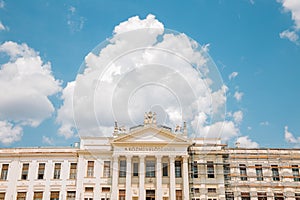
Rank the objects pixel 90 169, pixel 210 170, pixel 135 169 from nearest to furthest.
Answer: pixel 135 169, pixel 210 170, pixel 90 169

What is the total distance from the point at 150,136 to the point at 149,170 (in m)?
3.82

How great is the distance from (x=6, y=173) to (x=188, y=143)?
70.3 ft

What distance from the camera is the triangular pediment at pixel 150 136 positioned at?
35.4m

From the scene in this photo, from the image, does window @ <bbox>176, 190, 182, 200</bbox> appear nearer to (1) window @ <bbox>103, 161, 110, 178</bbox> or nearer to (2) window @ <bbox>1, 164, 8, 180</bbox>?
(1) window @ <bbox>103, 161, 110, 178</bbox>

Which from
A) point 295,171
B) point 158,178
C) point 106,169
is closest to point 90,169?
point 106,169

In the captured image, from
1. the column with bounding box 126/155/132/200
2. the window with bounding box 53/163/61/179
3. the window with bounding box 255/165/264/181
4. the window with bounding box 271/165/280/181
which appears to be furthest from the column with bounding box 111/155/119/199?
the window with bounding box 271/165/280/181

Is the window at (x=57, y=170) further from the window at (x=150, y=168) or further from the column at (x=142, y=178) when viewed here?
the window at (x=150, y=168)

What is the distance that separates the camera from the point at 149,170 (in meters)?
35.9

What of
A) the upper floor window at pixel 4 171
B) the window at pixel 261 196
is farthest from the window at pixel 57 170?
the window at pixel 261 196

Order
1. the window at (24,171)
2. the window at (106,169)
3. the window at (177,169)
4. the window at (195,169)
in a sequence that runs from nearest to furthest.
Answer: the window at (177,169)
the window at (195,169)
the window at (106,169)
the window at (24,171)

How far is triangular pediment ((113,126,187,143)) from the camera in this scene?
35.4m

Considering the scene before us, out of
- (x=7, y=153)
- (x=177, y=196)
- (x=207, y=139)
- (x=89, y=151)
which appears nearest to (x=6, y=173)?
(x=7, y=153)

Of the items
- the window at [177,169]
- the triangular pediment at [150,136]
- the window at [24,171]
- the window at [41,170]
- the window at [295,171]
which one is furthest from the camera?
the window at [24,171]

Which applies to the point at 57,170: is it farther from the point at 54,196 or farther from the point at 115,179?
the point at 115,179
